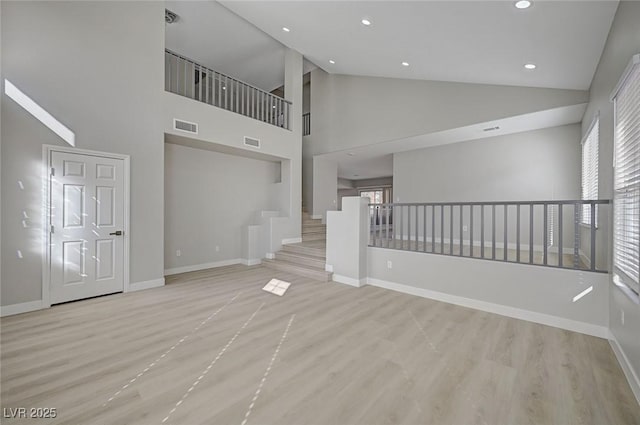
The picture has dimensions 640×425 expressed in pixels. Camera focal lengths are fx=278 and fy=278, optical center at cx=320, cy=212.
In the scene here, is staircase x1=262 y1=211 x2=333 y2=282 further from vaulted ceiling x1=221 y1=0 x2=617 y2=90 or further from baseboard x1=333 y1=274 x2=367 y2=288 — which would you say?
vaulted ceiling x1=221 y1=0 x2=617 y2=90

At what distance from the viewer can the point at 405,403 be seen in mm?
1857

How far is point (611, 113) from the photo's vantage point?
2.80 meters

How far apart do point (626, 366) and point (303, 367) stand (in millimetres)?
2563

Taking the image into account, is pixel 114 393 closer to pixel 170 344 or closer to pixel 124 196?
pixel 170 344

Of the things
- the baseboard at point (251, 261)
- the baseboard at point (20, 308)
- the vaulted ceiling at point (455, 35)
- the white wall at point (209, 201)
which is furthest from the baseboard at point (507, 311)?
the baseboard at point (20, 308)

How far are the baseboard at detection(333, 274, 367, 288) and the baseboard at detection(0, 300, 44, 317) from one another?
412 cm

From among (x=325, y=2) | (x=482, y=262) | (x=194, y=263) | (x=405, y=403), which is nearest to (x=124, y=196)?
(x=194, y=263)

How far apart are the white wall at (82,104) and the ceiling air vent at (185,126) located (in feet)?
0.89

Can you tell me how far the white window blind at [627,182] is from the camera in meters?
2.04

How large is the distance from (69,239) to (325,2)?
15.8 ft

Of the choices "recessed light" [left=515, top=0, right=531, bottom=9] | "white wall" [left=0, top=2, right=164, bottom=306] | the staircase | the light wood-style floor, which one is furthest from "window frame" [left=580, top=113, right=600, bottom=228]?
"white wall" [left=0, top=2, right=164, bottom=306]

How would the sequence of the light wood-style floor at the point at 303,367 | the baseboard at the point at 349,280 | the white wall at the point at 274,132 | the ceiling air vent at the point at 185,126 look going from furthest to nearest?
the white wall at the point at 274,132, the ceiling air vent at the point at 185,126, the baseboard at the point at 349,280, the light wood-style floor at the point at 303,367

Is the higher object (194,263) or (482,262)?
(482,262)

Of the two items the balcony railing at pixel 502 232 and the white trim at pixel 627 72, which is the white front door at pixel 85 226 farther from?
the white trim at pixel 627 72
